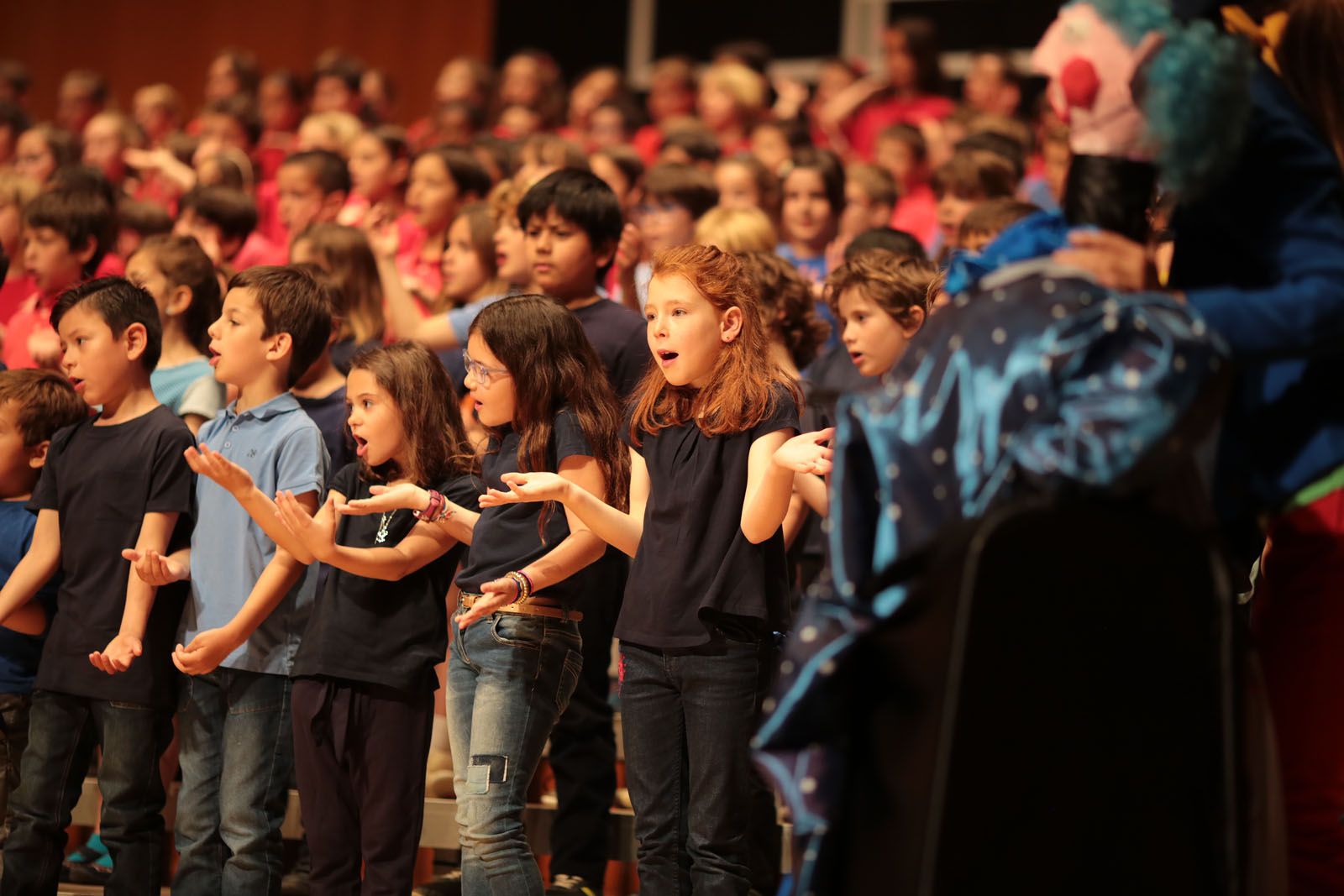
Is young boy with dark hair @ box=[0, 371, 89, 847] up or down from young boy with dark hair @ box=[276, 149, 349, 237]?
down

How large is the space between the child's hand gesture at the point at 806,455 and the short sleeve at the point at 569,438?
0.64 meters

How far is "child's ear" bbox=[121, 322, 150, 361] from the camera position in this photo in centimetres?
368

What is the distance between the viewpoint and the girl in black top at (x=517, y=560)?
316 centimetres

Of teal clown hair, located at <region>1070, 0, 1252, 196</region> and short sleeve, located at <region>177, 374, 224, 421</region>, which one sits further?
short sleeve, located at <region>177, 374, 224, 421</region>

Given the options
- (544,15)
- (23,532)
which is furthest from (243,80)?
(23,532)

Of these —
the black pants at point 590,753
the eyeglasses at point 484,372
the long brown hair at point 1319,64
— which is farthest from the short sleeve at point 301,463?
the long brown hair at point 1319,64

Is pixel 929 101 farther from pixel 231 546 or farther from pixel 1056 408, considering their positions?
pixel 1056 408

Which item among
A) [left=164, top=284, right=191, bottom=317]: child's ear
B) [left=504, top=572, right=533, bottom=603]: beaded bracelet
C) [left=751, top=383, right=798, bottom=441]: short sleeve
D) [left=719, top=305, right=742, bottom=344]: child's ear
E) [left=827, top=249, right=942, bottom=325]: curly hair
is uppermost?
[left=164, top=284, right=191, bottom=317]: child's ear

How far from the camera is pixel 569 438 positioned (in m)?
3.34

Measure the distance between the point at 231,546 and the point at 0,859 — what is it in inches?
35.7

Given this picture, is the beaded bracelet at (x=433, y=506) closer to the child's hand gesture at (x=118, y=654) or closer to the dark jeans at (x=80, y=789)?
the child's hand gesture at (x=118, y=654)

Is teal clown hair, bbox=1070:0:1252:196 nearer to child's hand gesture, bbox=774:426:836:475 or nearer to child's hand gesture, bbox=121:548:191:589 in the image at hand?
child's hand gesture, bbox=774:426:836:475

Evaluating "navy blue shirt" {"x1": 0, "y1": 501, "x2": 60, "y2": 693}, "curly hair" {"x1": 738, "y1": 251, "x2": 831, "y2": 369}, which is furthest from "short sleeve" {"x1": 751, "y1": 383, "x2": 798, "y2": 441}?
"navy blue shirt" {"x1": 0, "y1": 501, "x2": 60, "y2": 693}

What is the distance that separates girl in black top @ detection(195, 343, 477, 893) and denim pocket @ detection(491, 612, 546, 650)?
20 cm
